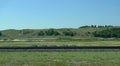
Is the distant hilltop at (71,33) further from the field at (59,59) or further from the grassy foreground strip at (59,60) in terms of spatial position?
the grassy foreground strip at (59,60)

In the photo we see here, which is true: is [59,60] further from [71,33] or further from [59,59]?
[71,33]

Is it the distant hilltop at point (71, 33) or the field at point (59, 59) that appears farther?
the distant hilltop at point (71, 33)

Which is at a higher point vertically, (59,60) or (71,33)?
(59,60)

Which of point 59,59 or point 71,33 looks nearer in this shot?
point 59,59

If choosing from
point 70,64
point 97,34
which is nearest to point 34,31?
point 97,34

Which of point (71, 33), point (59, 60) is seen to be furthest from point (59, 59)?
point (71, 33)

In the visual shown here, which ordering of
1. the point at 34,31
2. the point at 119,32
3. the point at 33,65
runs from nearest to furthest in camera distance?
the point at 33,65 → the point at 119,32 → the point at 34,31

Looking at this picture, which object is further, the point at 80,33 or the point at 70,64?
the point at 80,33

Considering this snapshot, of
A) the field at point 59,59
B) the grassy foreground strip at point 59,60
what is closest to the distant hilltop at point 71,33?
the field at point 59,59

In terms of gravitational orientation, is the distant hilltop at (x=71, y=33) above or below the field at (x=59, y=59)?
below

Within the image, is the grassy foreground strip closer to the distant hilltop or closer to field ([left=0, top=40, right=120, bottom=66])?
field ([left=0, top=40, right=120, bottom=66])

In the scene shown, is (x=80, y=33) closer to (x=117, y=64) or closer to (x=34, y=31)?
(x=34, y=31)

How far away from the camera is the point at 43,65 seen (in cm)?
2458

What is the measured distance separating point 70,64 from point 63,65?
2.51 feet
